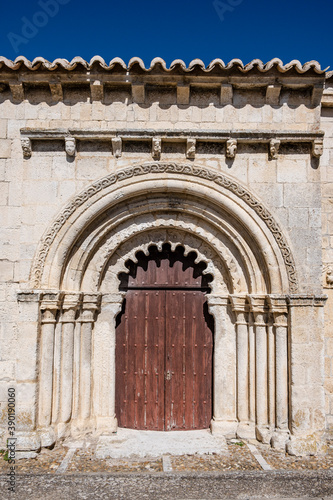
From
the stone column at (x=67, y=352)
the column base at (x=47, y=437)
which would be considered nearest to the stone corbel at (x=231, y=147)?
the stone column at (x=67, y=352)

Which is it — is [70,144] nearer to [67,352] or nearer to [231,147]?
[231,147]

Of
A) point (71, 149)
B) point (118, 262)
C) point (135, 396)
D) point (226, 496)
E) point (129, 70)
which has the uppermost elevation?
point (129, 70)

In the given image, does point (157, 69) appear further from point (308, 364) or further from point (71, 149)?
point (308, 364)

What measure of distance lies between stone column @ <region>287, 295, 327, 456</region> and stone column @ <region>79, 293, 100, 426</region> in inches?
99.4

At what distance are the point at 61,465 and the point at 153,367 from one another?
1.63 metres

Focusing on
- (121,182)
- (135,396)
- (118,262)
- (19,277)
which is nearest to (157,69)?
(121,182)

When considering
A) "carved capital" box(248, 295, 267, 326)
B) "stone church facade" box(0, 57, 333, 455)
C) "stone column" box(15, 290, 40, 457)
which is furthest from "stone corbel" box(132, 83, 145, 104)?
"carved capital" box(248, 295, 267, 326)

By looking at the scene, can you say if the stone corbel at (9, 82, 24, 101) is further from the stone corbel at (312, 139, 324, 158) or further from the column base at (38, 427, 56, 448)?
the column base at (38, 427, 56, 448)

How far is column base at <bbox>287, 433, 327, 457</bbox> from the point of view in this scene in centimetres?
464

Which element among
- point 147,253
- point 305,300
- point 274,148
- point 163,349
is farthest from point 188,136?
point 163,349

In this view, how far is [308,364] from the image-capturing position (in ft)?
15.8

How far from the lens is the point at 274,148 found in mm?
5059

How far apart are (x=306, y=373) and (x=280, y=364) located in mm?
317

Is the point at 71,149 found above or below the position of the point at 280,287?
above
